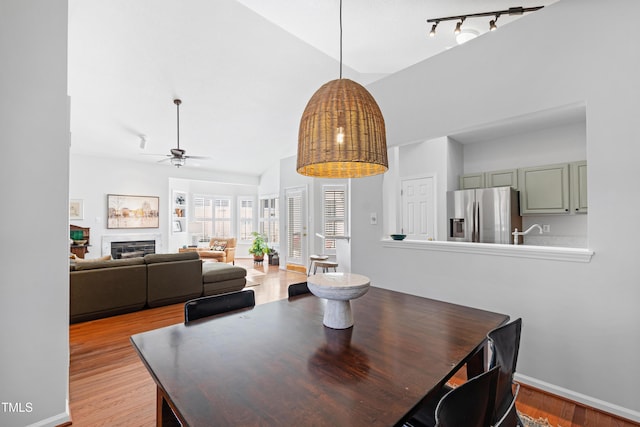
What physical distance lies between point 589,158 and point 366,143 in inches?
67.4

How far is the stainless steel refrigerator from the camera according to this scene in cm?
357

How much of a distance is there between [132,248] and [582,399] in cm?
774

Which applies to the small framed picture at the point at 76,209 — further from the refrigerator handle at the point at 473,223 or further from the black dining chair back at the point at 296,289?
the refrigerator handle at the point at 473,223

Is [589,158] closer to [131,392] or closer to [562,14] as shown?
[562,14]

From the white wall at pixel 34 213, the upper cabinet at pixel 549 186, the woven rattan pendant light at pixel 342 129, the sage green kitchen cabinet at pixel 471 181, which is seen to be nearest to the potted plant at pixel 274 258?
the sage green kitchen cabinet at pixel 471 181

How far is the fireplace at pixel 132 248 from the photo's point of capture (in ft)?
21.6

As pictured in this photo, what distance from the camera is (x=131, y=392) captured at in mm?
2078

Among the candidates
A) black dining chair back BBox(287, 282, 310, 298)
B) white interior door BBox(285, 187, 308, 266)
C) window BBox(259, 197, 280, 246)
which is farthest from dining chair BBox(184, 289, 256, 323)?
window BBox(259, 197, 280, 246)

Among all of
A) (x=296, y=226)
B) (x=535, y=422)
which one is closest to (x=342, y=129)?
(x=535, y=422)

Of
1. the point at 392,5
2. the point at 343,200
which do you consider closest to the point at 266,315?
the point at 392,5

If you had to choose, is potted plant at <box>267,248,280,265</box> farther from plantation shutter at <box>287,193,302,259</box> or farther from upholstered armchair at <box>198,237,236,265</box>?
upholstered armchair at <box>198,237,236,265</box>

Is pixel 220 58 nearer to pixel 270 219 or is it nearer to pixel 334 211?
pixel 334 211

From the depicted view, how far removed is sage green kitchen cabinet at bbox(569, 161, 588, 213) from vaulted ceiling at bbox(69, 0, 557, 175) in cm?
190

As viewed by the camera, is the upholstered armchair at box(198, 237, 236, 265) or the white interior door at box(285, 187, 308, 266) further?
the upholstered armchair at box(198, 237, 236, 265)
